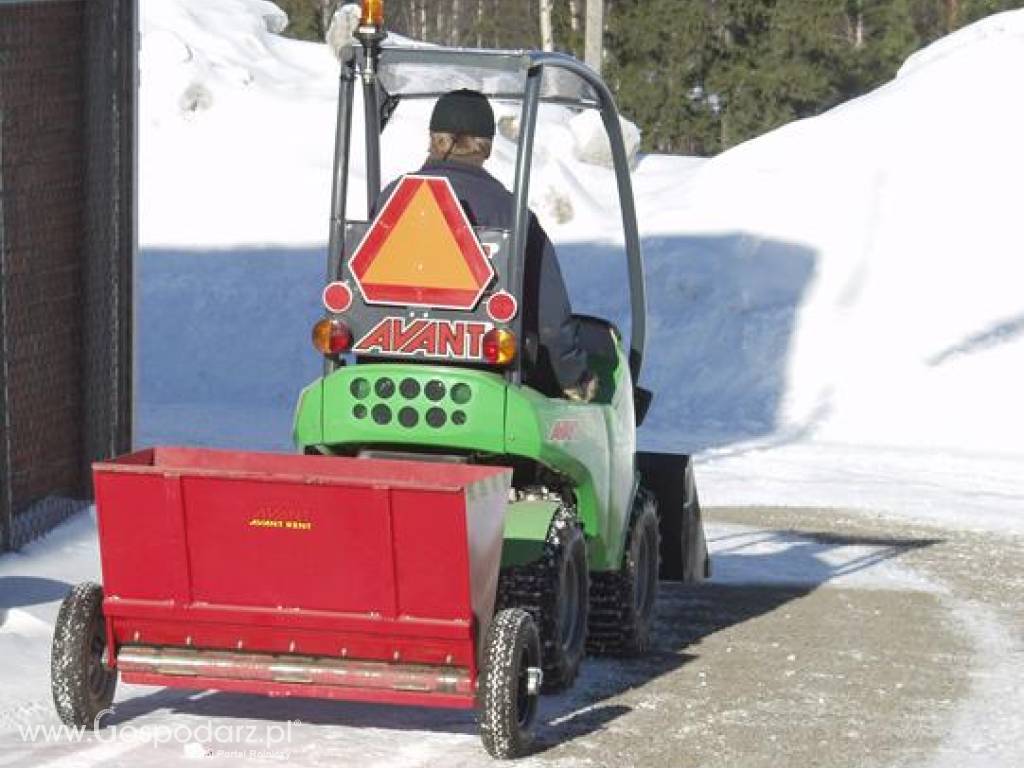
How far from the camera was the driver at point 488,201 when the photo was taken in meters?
8.68

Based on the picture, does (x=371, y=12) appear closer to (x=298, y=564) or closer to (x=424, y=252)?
(x=424, y=252)

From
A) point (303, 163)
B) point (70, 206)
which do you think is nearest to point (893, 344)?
point (303, 163)

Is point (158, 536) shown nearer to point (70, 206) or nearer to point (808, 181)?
point (70, 206)

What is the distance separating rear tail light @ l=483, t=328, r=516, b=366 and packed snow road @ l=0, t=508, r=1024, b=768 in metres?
1.19

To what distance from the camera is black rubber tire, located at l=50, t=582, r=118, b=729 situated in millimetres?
7668

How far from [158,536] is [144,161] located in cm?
1821

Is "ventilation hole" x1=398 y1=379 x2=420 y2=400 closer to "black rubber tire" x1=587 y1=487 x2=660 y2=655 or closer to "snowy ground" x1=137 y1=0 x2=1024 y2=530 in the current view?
"black rubber tire" x1=587 y1=487 x2=660 y2=655

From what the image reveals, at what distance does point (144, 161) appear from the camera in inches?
1000

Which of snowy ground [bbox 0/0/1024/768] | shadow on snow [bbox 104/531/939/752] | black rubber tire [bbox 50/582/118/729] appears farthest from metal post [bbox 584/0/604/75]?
black rubber tire [bbox 50/582/118/729]

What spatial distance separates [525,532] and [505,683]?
1.02 meters

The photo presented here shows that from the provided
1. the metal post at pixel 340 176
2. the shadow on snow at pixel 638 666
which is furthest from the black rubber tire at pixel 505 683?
the metal post at pixel 340 176

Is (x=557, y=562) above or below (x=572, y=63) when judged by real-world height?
below

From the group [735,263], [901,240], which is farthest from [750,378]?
[901,240]

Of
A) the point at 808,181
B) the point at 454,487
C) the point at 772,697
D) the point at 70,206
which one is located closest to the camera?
the point at 454,487
